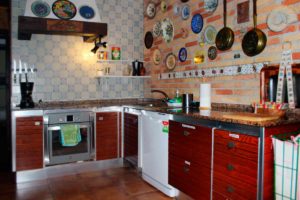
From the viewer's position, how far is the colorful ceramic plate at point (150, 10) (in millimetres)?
4078

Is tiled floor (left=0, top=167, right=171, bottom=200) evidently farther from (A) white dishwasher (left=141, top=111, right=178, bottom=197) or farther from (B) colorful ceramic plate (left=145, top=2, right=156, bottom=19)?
(B) colorful ceramic plate (left=145, top=2, right=156, bottom=19)

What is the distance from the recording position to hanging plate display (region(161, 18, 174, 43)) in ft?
11.9

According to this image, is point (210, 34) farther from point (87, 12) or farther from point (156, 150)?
point (87, 12)

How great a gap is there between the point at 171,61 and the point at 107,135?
1365 mm

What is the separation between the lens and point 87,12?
141 inches

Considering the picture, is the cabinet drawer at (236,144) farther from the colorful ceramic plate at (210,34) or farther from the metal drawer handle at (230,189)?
the colorful ceramic plate at (210,34)

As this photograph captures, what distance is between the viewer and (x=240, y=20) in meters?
2.55

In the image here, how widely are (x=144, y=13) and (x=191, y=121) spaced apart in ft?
9.00

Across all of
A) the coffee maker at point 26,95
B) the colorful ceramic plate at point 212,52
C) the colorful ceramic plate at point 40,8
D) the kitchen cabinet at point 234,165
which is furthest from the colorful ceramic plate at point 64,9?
the kitchen cabinet at point 234,165

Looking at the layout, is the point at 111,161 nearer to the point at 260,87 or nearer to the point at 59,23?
the point at 59,23

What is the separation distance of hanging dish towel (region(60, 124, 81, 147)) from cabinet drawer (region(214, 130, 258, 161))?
1.93 metres

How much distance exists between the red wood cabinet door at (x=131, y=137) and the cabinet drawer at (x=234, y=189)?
142 centimetres

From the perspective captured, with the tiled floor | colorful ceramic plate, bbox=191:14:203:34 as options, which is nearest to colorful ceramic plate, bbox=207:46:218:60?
colorful ceramic plate, bbox=191:14:203:34

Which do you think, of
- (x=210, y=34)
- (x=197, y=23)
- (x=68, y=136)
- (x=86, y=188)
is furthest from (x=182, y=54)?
(x=86, y=188)
